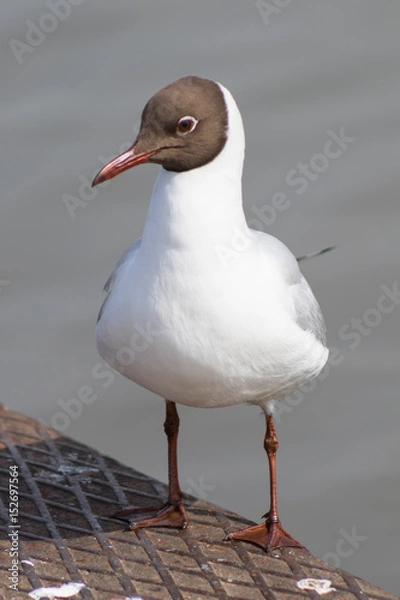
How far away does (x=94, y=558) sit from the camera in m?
4.32

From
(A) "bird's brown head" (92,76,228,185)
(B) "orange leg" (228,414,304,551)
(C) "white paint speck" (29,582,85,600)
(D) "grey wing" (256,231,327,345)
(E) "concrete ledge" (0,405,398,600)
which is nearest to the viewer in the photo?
(A) "bird's brown head" (92,76,228,185)

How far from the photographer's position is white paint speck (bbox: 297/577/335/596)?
4.20 metres

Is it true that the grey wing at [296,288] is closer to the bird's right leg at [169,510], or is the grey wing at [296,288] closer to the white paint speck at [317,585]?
the bird's right leg at [169,510]

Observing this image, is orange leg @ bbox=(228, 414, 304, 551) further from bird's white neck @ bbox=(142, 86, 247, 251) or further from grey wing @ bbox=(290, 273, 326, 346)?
bird's white neck @ bbox=(142, 86, 247, 251)

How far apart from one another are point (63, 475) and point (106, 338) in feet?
3.22

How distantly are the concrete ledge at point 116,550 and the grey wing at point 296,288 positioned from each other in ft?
2.84

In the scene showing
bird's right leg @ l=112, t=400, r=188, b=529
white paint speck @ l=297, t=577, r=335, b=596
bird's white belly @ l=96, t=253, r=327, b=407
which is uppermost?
bird's white belly @ l=96, t=253, r=327, b=407

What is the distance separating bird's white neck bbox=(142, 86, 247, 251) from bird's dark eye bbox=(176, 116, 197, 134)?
14cm

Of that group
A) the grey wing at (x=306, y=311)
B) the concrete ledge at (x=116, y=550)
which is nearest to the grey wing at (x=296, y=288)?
the grey wing at (x=306, y=311)

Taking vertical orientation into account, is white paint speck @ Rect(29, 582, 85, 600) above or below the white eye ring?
below

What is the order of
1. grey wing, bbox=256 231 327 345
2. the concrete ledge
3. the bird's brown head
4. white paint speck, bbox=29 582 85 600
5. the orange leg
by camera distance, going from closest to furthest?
1. the bird's brown head
2. white paint speck, bbox=29 582 85 600
3. the concrete ledge
4. grey wing, bbox=256 231 327 345
5. the orange leg

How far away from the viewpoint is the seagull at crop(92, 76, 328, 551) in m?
3.96

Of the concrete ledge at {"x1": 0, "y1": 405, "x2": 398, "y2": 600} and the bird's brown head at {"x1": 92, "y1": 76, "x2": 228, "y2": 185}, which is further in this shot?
the concrete ledge at {"x1": 0, "y1": 405, "x2": 398, "y2": 600}

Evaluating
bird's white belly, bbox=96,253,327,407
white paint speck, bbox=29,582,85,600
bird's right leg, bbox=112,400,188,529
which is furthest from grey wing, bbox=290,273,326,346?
white paint speck, bbox=29,582,85,600
